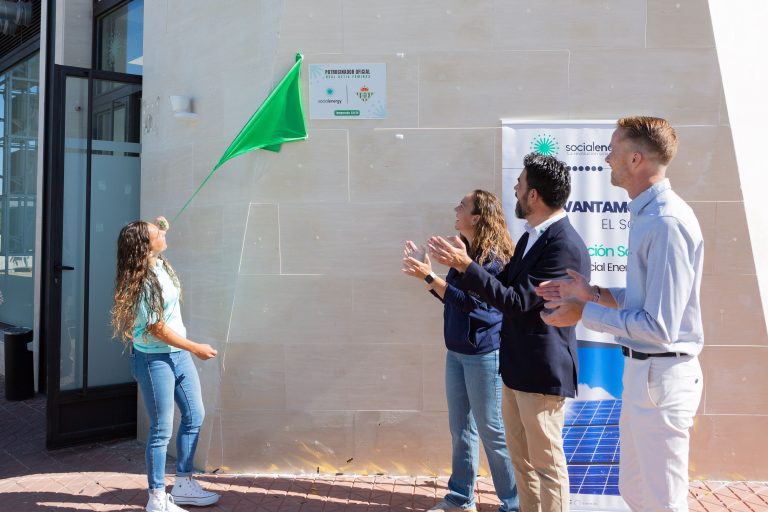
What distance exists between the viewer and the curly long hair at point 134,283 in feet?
11.7

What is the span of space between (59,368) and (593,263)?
4127 mm

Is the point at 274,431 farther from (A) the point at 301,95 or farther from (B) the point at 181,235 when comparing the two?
(A) the point at 301,95

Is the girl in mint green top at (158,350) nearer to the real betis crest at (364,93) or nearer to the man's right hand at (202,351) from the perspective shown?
the man's right hand at (202,351)

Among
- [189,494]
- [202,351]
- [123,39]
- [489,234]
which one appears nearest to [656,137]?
[489,234]

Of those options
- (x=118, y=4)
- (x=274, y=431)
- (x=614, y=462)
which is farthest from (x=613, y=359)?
(x=118, y=4)

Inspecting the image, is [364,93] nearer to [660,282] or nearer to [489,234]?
[489,234]

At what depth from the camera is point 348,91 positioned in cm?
434

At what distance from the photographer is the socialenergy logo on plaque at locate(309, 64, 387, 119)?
4.33 metres

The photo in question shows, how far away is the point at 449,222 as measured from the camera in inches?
171

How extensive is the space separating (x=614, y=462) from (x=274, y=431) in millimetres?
2213

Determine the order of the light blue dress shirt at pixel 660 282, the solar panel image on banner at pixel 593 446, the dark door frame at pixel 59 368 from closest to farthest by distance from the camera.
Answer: the light blue dress shirt at pixel 660 282, the solar panel image on banner at pixel 593 446, the dark door frame at pixel 59 368

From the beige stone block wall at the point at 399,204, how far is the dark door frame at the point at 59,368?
1.31 metres

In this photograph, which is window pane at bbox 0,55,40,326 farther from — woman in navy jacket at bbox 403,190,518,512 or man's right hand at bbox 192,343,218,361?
woman in navy jacket at bbox 403,190,518,512

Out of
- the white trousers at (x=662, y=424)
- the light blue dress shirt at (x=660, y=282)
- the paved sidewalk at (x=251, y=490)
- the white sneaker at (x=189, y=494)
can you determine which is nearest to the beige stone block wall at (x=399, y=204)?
the paved sidewalk at (x=251, y=490)
